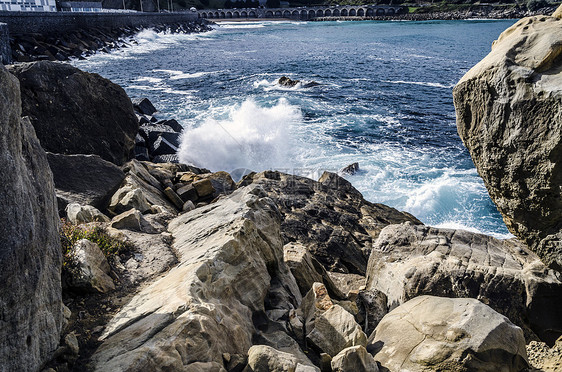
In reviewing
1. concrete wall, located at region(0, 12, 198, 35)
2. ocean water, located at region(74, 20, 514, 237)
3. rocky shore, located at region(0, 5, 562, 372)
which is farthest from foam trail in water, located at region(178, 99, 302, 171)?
concrete wall, located at region(0, 12, 198, 35)

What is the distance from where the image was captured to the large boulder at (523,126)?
5.35 metres

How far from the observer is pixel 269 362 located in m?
4.11

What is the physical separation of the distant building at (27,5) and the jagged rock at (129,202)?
43.5 metres

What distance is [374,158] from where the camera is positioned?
1886 centimetres

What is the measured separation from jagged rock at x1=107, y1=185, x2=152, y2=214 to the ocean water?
833 cm

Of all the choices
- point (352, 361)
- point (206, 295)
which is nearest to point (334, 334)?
point (352, 361)

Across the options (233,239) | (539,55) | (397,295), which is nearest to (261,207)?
(233,239)

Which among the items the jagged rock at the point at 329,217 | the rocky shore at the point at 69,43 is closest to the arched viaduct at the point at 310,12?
the rocky shore at the point at 69,43

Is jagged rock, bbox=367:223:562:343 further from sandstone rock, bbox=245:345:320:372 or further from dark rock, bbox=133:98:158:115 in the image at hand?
dark rock, bbox=133:98:158:115

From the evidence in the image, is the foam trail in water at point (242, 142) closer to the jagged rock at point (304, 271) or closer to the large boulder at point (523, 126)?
the jagged rock at point (304, 271)

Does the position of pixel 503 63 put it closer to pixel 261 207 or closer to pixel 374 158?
pixel 261 207

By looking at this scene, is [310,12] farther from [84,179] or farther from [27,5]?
[84,179]

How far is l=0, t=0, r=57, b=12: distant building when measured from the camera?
43250 millimetres

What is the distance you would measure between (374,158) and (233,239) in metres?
14.2
